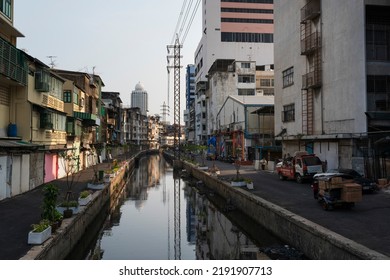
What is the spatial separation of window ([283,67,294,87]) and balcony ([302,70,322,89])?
12.3 ft

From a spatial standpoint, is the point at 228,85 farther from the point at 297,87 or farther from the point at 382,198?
the point at 382,198

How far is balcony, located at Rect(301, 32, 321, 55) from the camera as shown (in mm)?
32656

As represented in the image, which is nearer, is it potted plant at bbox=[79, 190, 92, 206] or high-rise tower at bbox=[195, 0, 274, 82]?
potted plant at bbox=[79, 190, 92, 206]

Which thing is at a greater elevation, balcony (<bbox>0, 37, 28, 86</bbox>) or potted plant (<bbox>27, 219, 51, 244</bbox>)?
balcony (<bbox>0, 37, 28, 86</bbox>)

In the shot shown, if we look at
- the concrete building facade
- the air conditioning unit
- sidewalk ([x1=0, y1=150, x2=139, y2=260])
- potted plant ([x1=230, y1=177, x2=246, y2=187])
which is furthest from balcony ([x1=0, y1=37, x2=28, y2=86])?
the concrete building facade

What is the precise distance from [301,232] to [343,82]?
17.5 meters

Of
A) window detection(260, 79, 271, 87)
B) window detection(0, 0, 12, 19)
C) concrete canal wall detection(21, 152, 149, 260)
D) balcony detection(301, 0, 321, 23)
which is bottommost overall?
concrete canal wall detection(21, 152, 149, 260)

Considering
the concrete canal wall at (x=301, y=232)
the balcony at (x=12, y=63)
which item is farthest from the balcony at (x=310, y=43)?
the balcony at (x=12, y=63)

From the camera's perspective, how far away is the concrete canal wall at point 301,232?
11.6 meters

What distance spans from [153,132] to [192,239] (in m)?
178

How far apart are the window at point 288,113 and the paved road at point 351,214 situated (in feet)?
45.1

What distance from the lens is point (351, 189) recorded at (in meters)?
17.4

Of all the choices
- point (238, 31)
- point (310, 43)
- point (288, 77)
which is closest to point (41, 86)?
point (310, 43)

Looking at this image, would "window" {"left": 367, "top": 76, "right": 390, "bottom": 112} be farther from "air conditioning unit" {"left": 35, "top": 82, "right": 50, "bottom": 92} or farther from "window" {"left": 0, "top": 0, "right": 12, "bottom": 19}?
"window" {"left": 0, "top": 0, "right": 12, "bottom": 19}
